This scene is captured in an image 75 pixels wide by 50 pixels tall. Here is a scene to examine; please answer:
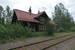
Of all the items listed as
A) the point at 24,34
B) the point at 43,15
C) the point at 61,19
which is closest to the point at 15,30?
the point at 24,34

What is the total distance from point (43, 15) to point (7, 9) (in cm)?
2793

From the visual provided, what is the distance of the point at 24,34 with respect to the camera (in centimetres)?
1269

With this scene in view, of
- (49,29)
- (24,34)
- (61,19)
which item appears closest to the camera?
(24,34)

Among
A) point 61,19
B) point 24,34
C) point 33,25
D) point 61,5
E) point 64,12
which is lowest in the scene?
point 24,34

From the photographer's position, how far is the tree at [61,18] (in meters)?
35.7

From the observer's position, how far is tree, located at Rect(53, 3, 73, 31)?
35.7 meters

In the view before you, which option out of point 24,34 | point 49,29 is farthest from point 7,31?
point 49,29

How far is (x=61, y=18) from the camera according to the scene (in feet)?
118

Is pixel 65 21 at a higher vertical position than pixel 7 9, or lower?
lower

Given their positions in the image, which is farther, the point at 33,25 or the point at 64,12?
the point at 64,12

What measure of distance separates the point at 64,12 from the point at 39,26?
26.5 meters

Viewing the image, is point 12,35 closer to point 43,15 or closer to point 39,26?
point 39,26

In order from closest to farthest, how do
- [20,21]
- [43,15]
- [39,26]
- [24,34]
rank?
[24,34]
[20,21]
[39,26]
[43,15]

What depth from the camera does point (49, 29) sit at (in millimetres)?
15539
